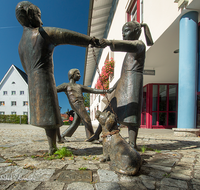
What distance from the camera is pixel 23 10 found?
2131 millimetres

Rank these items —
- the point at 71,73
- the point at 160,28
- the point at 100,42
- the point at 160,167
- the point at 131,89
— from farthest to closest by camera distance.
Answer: the point at 160,28 → the point at 71,73 → the point at 131,89 → the point at 100,42 → the point at 160,167

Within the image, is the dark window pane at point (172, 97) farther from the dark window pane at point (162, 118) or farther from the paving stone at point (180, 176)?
the paving stone at point (180, 176)

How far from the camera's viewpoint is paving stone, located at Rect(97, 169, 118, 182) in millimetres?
1582

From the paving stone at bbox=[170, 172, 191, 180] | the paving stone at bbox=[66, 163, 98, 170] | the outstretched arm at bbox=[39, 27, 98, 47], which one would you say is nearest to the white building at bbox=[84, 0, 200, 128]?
the paving stone at bbox=[170, 172, 191, 180]

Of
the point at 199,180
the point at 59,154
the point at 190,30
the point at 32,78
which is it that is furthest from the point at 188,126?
the point at 32,78

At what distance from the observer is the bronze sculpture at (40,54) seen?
2.09 metres

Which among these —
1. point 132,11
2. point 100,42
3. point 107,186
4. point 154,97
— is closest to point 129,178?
point 107,186

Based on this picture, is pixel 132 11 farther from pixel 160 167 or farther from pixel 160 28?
pixel 160 167

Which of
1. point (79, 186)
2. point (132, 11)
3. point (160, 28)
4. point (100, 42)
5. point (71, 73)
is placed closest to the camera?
point (79, 186)

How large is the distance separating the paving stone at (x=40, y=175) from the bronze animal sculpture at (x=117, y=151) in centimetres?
67

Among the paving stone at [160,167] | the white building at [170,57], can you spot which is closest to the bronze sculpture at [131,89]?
the paving stone at [160,167]

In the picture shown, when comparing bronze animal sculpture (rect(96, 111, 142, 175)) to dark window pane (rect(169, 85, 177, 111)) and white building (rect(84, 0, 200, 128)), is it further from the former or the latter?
dark window pane (rect(169, 85, 177, 111))

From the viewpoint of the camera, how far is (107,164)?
206 cm

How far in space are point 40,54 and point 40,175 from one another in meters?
1.39
